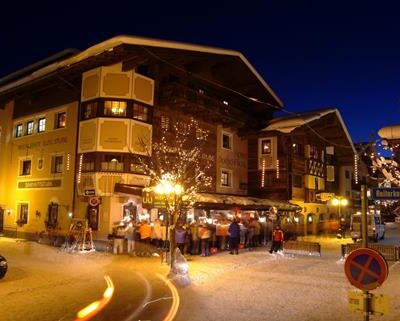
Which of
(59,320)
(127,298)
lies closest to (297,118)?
(127,298)

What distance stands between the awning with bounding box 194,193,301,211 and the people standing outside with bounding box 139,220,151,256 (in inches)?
170

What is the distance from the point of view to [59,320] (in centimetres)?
934

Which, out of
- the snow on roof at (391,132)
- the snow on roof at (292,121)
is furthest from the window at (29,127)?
the snow on roof at (391,132)

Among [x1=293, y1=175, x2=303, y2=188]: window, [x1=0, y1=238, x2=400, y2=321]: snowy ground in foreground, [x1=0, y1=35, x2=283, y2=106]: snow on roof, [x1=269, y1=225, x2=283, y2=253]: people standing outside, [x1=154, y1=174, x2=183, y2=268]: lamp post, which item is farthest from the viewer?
[x1=293, y1=175, x2=303, y2=188]: window

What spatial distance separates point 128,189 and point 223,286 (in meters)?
11.6

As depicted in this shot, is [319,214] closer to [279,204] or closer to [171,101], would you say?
[279,204]

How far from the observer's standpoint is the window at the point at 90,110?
84.5ft

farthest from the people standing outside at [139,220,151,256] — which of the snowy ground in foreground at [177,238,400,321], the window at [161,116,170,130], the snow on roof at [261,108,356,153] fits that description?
the snow on roof at [261,108,356,153]

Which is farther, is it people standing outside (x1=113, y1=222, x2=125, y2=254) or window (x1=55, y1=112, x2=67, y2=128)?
window (x1=55, y1=112, x2=67, y2=128)

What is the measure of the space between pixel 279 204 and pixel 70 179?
15348mm

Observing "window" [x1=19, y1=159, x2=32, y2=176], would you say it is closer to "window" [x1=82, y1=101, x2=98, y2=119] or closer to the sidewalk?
"window" [x1=82, y1=101, x2=98, y2=119]

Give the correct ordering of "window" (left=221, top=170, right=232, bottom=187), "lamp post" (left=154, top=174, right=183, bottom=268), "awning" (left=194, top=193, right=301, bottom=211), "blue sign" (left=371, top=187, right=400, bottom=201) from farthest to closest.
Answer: "window" (left=221, top=170, right=232, bottom=187), "awning" (left=194, top=193, right=301, bottom=211), "lamp post" (left=154, top=174, right=183, bottom=268), "blue sign" (left=371, top=187, right=400, bottom=201)

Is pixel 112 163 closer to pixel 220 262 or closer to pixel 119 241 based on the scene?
pixel 119 241

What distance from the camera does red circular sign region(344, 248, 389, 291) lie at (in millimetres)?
5836
